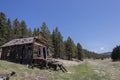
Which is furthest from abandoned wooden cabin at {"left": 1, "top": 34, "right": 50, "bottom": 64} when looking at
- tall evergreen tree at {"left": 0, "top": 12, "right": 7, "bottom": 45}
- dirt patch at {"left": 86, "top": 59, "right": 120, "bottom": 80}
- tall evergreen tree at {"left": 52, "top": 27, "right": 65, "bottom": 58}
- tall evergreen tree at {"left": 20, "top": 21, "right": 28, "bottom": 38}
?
tall evergreen tree at {"left": 52, "top": 27, "right": 65, "bottom": 58}

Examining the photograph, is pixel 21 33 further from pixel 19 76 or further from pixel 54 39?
pixel 19 76

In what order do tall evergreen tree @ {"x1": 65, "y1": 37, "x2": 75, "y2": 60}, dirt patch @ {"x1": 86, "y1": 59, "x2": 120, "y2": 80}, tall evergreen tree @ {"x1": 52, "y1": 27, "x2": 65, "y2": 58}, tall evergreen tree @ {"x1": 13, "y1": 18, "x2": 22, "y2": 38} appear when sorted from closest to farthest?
dirt patch @ {"x1": 86, "y1": 59, "x2": 120, "y2": 80}, tall evergreen tree @ {"x1": 13, "y1": 18, "x2": 22, "y2": 38}, tall evergreen tree @ {"x1": 52, "y1": 27, "x2": 65, "y2": 58}, tall evergreen tree @ {"x1": 65, "y1": 37, "x2": 75, "y2": 60}

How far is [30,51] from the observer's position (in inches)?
1414

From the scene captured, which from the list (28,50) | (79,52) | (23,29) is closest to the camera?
(28,50)

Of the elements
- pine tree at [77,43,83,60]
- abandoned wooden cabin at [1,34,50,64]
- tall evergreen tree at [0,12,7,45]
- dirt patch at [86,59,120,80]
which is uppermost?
tall evergreen tree at [0,12,7,45]

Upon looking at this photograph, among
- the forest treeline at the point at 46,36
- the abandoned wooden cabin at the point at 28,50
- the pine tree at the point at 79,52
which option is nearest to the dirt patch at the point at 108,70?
the abandoned wooden cabin at the point at 28,50

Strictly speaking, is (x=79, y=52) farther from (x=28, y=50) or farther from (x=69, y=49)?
(x=28, y=50)

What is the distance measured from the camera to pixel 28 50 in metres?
36.2

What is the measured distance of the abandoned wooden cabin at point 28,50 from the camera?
35.4m

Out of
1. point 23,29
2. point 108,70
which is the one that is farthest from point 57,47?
point 108,70

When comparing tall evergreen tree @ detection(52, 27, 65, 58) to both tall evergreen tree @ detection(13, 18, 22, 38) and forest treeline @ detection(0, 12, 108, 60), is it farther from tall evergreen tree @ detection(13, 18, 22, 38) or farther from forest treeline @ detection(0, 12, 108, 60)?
tall evergreen tree @ detection(13, 18, 22, 38)

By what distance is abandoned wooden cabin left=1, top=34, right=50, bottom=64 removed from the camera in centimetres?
3541

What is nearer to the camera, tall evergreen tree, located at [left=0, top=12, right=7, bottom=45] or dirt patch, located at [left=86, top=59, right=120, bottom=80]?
dirt patch, located at [left=86, top=59, right=120, bottom=80]

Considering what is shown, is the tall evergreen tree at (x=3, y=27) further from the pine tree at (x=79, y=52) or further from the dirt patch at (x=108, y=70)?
the pine tree at (x=79, y=52)
